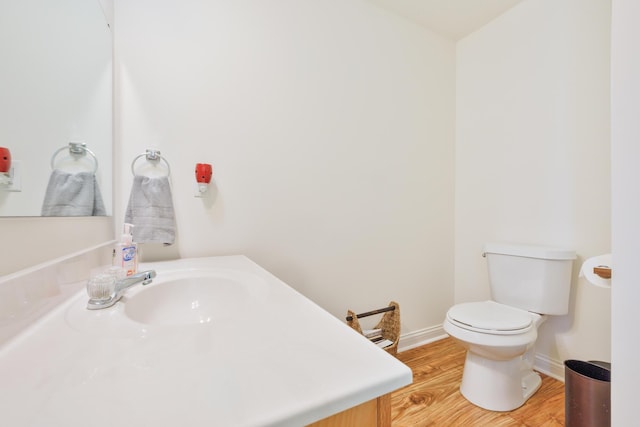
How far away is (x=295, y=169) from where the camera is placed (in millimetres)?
1494

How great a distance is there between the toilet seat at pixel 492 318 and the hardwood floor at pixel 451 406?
40cm

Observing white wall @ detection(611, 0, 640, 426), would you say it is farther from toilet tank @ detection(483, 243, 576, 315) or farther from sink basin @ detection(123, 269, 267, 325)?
sink basin @ detection(123, 269, 267, 325)

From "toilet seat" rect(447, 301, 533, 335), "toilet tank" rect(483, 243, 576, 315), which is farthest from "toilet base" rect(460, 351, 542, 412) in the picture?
"toilet tank" rect(483, 243, 576, 315)

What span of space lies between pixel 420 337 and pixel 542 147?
1.44m

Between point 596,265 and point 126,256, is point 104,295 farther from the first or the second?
point 596,265

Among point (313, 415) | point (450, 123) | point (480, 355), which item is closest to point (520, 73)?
point (450, 123)

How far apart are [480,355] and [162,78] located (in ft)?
6.50

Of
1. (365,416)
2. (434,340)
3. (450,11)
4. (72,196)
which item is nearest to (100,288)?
(72,196)

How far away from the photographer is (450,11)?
1.76 meters

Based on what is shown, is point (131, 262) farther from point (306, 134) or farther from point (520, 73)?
point (520, 73)

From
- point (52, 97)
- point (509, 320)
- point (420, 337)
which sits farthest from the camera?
point (420, 337)

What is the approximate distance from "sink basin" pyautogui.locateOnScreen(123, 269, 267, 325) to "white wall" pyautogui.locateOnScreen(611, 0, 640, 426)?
974 millimetres

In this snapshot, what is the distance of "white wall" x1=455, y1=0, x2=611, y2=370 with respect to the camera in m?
1.38

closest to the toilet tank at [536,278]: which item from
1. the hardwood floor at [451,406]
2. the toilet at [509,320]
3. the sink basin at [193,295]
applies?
the toilet at [509,320]
